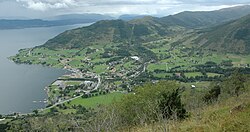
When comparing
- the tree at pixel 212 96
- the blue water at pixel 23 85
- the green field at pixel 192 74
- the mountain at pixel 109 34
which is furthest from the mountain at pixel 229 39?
the tree at pixel 212 96

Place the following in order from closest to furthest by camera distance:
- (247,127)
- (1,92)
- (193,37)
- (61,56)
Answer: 1. (247,127)
2. (1,92)
3. (61,56)
4. (193,37)

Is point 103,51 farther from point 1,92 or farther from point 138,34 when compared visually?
point 1,92

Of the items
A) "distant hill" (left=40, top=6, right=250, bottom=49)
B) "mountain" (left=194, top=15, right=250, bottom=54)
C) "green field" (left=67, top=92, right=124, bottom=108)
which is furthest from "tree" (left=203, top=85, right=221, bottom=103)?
"distant hill" (left=40, top=6, right=250, bottom=49)

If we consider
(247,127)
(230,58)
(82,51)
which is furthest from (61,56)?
(247,127)

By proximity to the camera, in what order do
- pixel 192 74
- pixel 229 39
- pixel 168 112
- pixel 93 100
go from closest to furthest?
pixel 168 112
pixel 93 100
pixel 192 74
pixel 229 39

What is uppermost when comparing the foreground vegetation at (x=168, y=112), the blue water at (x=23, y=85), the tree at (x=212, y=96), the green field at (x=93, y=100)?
the foreground vegetation at (x=168, y=112)

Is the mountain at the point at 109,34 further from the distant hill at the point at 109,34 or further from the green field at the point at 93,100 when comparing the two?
the green field at the point at 93,100

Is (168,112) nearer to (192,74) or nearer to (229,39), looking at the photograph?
(192,74)

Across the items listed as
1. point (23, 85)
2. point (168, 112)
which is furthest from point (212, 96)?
point (23, 85)
